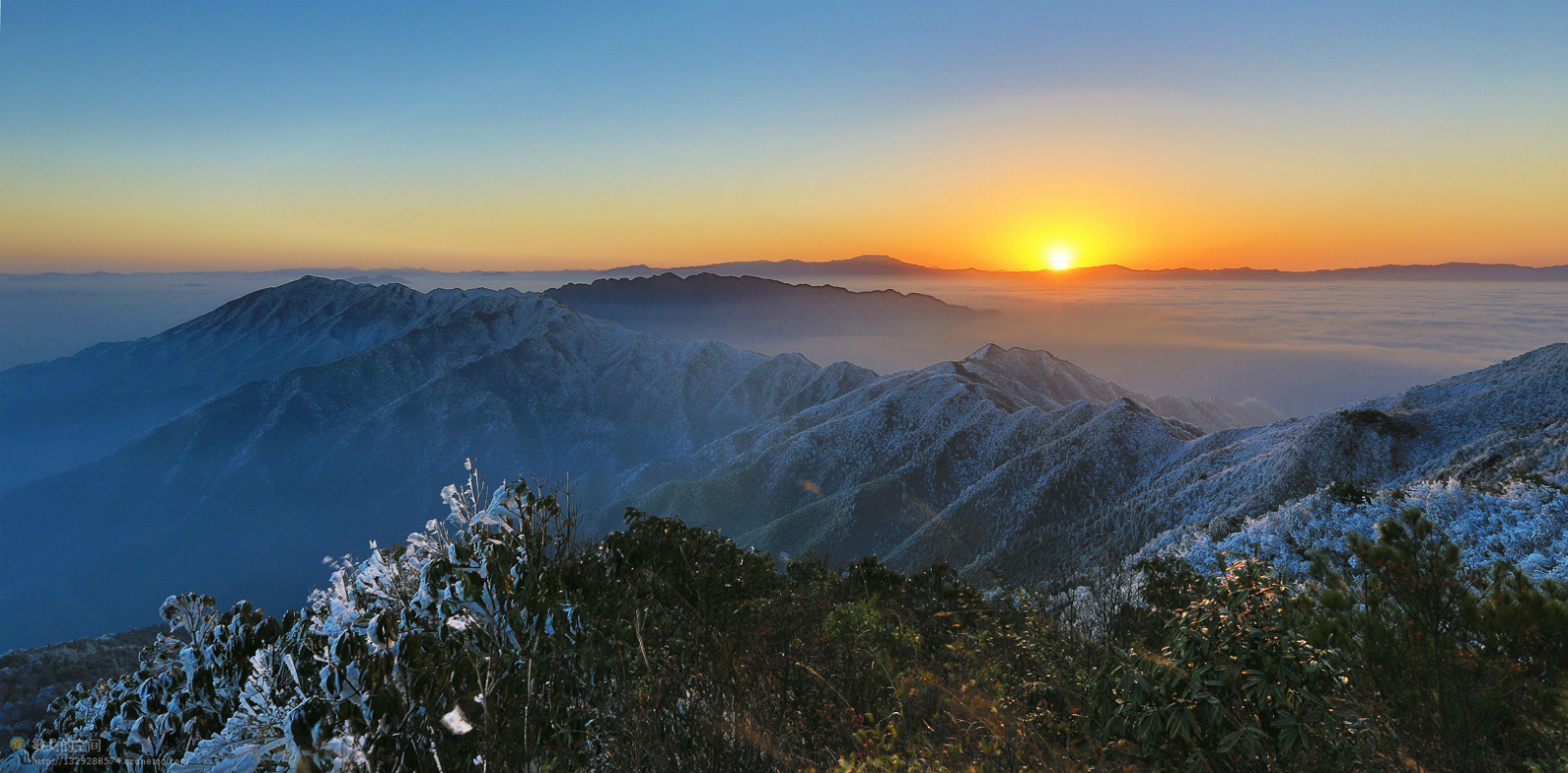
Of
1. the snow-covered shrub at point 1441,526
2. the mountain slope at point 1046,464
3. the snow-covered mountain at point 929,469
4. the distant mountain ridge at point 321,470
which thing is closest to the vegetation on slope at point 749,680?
the snow-covered shrub at point 1441,526

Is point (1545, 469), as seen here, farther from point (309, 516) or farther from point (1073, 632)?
point (309, 516)

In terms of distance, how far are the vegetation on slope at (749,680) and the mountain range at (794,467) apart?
8.39 meters

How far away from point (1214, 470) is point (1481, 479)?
86.0ft

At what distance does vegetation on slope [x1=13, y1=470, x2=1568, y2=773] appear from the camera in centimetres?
599

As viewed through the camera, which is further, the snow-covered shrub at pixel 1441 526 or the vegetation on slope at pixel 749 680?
the snow-covered shrub at pixel 1441 526

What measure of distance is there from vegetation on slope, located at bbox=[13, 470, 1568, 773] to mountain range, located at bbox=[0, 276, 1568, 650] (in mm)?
8395

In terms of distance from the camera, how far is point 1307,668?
19.0ft

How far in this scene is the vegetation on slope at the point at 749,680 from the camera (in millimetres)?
5988

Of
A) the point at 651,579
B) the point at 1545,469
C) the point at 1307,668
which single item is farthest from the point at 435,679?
the point at 1545,469

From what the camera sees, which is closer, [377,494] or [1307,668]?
[1307,668]

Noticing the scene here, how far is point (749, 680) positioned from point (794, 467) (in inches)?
3854

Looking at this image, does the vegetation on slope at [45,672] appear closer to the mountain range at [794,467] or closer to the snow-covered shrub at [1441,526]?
the mountain range at [794,467]

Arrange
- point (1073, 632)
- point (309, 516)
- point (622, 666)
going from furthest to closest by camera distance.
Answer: point (309, 516), point (1073, 632), point (622, 666)

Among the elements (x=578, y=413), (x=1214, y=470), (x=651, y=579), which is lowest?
(x=578, y=413)
